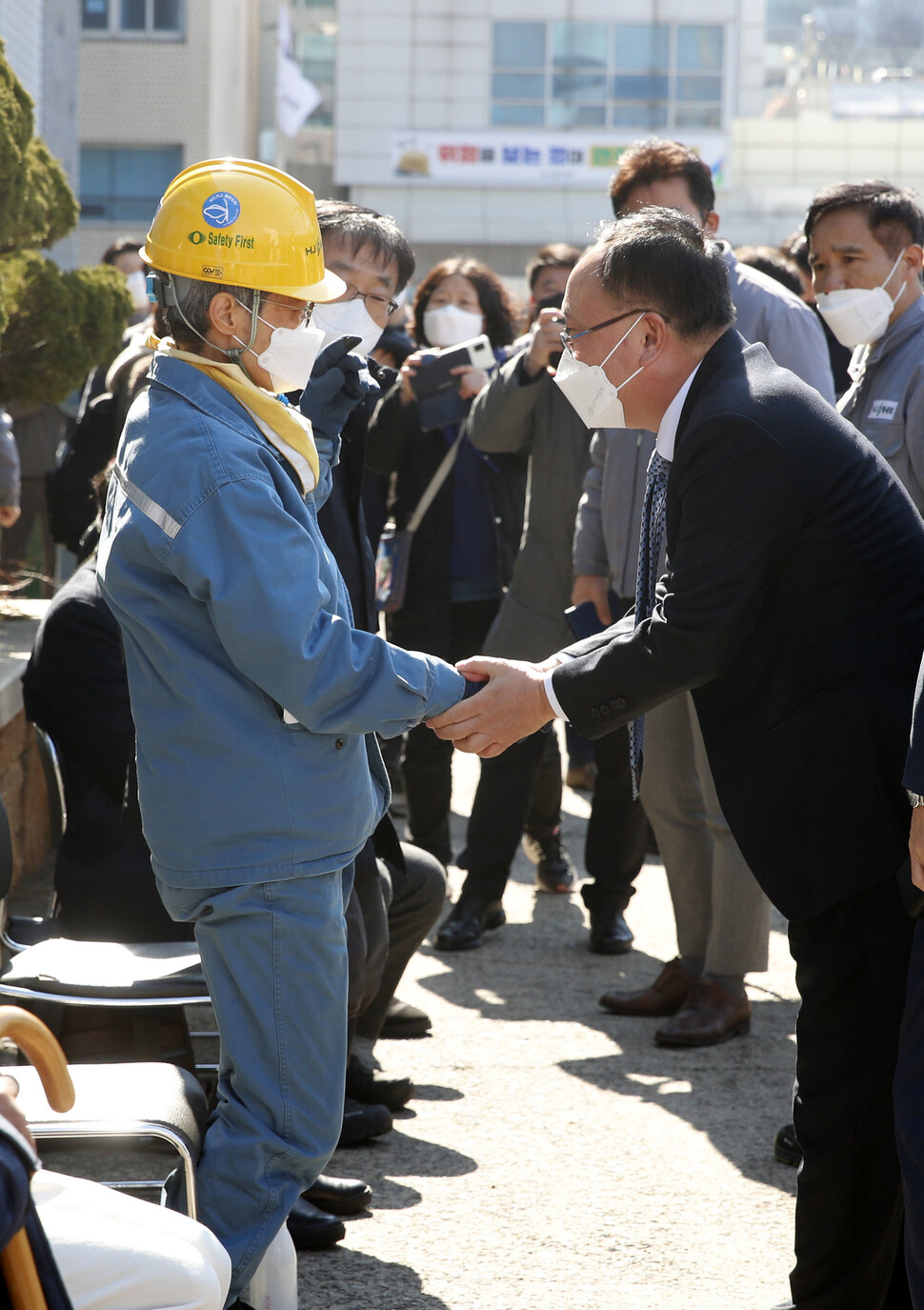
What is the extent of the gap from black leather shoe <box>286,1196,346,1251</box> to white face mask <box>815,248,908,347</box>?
8.47ft

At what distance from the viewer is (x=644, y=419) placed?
2902 mm

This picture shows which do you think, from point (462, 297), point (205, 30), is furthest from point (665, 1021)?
point (205, 30)

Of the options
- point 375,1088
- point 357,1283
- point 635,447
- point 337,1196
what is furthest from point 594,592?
point 357,1283

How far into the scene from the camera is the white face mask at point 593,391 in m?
2.89

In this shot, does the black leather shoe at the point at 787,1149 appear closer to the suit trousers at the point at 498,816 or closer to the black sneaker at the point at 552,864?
the suit trousers at the point at 498,816

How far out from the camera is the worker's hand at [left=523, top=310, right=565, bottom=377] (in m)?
4.88

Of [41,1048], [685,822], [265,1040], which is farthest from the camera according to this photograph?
[685,822]

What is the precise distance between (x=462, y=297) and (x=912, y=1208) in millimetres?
4470

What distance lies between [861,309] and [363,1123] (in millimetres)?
2436

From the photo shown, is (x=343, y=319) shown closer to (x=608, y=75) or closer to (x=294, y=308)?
(x=294, y=308)

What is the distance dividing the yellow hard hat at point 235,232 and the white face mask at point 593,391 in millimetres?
645

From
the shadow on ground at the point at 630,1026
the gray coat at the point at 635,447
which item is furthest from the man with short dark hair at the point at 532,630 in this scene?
the gray coat at the point at 635,447

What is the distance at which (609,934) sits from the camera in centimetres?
513

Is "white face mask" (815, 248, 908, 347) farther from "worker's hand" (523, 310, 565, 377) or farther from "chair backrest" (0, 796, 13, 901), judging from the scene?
"chair backrest" (0, 796, 13, 901)
